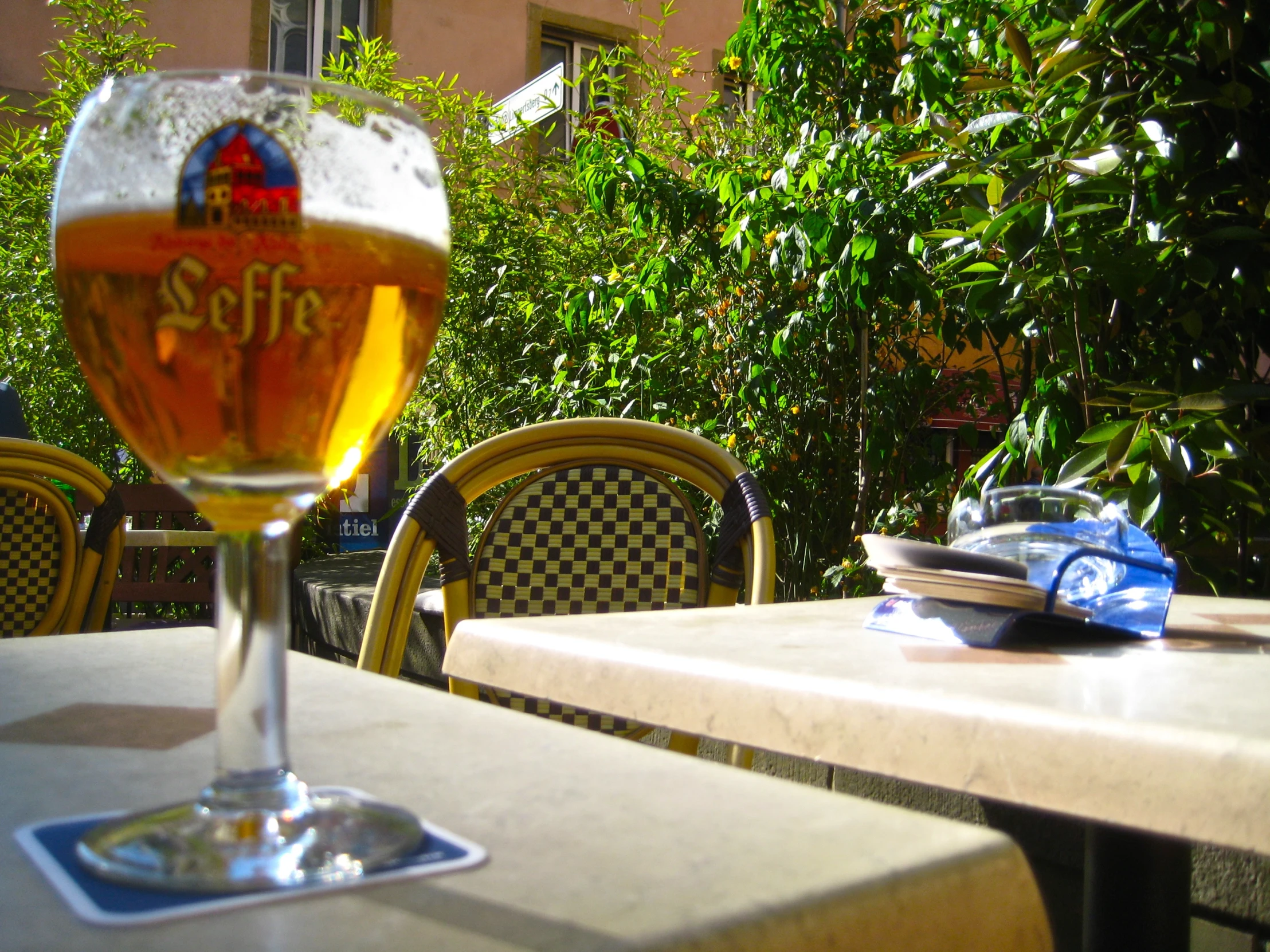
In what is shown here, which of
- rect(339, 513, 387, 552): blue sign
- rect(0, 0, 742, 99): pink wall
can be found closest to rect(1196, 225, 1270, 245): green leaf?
rect(0, 0, 742, 99): pink wall

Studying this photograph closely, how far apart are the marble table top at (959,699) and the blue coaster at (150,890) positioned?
1.26ft

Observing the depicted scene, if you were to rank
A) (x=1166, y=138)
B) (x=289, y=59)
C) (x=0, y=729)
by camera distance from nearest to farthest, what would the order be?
(x=0, y=729), (x=1166, y=138), (x=289, y=59)

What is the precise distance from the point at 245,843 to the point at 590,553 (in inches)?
57.5

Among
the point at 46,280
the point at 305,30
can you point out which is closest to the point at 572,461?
the point at 46,280

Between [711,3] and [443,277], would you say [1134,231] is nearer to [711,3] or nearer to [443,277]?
[443,277]

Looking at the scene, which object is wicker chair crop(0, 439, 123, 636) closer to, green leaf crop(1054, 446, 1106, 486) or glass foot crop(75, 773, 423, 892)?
green leaf crop(1054, 446, 1106, 486)

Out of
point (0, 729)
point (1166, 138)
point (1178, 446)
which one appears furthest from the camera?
point (1166, 138)

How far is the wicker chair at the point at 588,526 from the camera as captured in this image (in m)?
1.74

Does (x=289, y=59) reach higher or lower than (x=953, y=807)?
higher

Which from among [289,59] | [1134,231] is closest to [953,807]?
[1134,231]

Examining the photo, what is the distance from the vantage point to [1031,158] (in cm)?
202

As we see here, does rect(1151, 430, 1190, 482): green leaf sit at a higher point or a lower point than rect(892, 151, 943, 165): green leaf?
lower

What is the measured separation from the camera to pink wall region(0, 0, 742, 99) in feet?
28.1

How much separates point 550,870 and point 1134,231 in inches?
84.3
